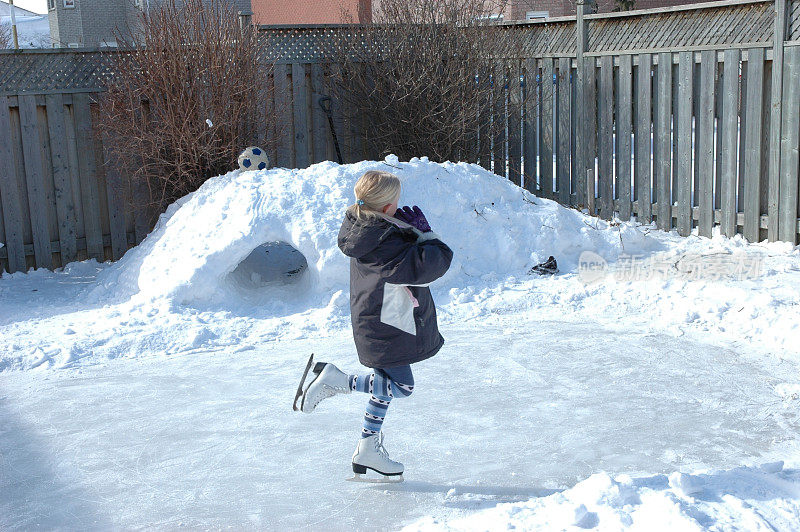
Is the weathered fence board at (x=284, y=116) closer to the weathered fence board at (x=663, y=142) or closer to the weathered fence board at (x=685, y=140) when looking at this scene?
the weathered fence board at (x=663, y=142)

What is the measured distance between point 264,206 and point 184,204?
1.26m

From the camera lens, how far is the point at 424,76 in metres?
9.84

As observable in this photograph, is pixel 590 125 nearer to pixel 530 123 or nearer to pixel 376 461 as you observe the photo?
pixel 530 123

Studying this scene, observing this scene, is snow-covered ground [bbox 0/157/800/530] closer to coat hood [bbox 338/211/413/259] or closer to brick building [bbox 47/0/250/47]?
coat hood [bbox 338/211/413/259]

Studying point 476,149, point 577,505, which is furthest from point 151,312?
point 476,149

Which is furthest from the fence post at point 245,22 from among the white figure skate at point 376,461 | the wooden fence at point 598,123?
the white figure skate at point 376,461

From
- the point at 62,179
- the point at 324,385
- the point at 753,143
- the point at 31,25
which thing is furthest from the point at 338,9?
the point at 31,25

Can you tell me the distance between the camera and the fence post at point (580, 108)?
9.77m

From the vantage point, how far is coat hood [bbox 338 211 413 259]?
3656 millimetres

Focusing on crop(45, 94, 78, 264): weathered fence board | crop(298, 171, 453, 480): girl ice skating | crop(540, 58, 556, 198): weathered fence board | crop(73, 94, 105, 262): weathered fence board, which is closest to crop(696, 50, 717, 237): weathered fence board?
crop(540, 58, 556, 198): weathered fence board

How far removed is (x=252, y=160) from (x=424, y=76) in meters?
2.69

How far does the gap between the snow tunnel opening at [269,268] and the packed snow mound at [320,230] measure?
0.52ft

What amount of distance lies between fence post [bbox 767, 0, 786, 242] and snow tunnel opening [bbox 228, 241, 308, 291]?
14.2ft

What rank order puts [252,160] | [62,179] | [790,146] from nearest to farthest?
[790,146] → [252,160] → [62,179]
